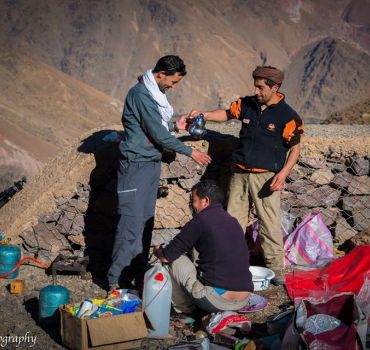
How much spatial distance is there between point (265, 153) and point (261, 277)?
3.37ft

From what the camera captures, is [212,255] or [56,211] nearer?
[212,255]

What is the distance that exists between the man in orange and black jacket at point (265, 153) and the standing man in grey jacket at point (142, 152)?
0.42 meters

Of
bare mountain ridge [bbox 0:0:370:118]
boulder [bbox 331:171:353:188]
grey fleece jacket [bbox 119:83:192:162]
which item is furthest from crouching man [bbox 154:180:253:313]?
bare mountain ridge [bbox 0:0:370:118]

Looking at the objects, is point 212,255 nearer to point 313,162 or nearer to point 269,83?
point 269,83

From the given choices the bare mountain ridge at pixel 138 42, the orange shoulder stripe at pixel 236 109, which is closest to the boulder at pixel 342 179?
the orange shoulder stripe at pixel 236 109

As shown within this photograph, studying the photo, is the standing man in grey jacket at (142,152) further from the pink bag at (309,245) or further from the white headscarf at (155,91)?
the pink bag at (309,245)

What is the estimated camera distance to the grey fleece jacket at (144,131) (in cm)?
455

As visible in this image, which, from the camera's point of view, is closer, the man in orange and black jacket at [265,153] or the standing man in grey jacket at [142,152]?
the standing man in grey jacket at [142,152]

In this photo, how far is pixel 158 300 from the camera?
4.08 metres

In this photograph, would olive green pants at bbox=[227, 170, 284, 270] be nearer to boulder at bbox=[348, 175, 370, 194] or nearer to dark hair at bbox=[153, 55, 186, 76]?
dark hair at bbox=[153, 55, 186, 76]

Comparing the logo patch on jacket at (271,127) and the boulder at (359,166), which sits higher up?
the logo patch on jacket at (271,127)

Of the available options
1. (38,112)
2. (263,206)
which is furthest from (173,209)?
(38,112)

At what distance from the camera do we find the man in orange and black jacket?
4770mm

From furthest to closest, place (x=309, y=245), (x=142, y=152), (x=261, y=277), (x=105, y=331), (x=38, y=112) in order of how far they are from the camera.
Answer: (x=38, y=112) → (x=309, y=245) → (x=261, y=277) → (x=142, y=152) → (x=105, y=331)
